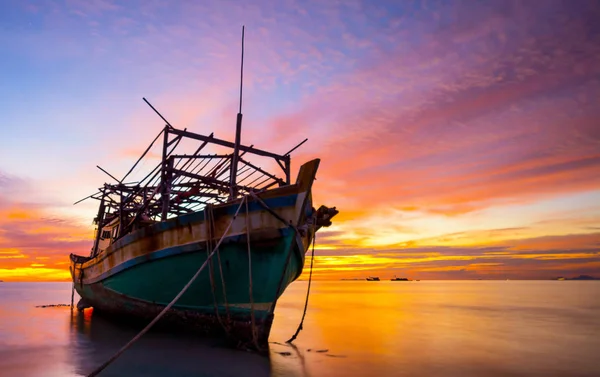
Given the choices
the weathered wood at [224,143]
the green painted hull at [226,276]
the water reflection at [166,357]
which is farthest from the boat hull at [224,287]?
the weathered wood at [224,143]

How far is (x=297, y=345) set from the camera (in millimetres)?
15000

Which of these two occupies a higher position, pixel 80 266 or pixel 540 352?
pixel 80 266

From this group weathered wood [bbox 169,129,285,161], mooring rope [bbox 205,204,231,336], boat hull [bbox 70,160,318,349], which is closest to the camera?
boat hull [bbox 70,160,318,349]

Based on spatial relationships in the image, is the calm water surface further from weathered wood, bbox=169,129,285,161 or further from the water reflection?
weathered wood, bbox=169,129,285,161

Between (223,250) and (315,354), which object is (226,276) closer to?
(223,250)

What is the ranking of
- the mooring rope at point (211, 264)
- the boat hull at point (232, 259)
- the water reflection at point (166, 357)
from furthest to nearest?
the mooring rope at point (211, 264)
the boat hull at point (232, 259)
the water reflection at point (166, 357)

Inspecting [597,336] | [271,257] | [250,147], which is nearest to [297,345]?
[271,257]

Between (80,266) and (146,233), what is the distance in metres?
13.2

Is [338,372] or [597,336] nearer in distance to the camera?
[338,372]

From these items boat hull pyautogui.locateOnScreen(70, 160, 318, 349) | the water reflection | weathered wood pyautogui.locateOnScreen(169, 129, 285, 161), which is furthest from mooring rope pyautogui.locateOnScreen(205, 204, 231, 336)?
weathered wood pyautogui.locateOnScreen(169, 129, 285, 161)

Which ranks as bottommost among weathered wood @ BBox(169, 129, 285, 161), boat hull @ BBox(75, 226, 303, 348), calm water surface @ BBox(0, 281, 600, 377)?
calm water surface @ BBox(0, 281, 600, 377)

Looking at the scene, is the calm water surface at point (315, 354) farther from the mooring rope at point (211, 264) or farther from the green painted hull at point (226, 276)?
the green painted hull at point (226, 276)

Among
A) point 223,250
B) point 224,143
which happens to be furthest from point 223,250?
point 224,143

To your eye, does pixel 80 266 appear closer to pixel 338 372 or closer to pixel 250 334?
pixel 250 334
